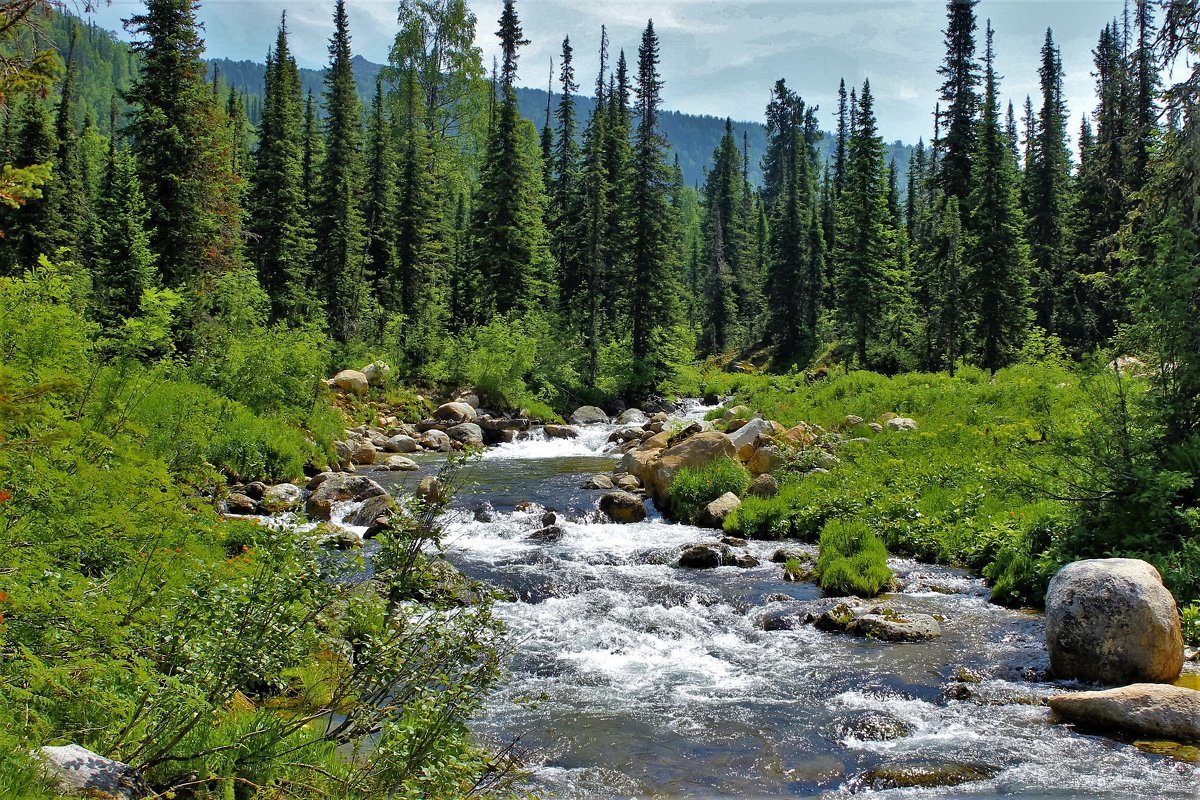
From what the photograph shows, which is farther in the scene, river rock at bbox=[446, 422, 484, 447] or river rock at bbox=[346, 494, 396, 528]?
river rock at bbox=[446, 422, 484, 447]

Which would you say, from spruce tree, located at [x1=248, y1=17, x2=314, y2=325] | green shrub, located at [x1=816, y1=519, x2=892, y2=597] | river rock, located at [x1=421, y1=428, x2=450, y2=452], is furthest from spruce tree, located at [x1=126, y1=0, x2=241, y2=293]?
green shrub, located at [x1=816, y1=519, x2=892, y2=597]

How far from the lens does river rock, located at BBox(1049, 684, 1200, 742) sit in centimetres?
579

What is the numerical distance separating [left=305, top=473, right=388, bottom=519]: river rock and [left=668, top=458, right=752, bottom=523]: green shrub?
5.70 metres

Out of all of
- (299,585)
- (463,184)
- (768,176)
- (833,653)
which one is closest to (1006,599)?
(833,653)

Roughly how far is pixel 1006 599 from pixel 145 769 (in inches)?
357

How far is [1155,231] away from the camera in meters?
9.20

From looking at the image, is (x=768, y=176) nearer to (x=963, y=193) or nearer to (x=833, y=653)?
(x=963, y=193)

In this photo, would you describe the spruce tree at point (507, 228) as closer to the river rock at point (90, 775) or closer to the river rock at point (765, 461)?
the river rock at point (765, 461)

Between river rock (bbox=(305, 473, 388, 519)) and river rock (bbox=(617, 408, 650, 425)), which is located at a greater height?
river rock (bbox=(617, 408, 650, 425))

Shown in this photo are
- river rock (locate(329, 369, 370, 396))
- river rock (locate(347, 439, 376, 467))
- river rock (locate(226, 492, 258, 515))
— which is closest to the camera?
river rock (locate(226, 492, 258, 515))

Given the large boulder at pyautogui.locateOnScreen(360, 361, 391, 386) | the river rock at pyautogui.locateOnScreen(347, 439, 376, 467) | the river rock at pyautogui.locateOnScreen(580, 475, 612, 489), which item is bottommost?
the river rock at pyautogui.locateOnScreen(580, 475, 612, 489)

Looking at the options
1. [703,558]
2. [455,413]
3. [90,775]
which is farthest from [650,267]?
[90,775]

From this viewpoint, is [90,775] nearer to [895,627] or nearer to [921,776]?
[921,776]

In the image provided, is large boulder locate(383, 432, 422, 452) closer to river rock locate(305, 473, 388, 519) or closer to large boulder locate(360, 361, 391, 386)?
large boulder locate(360, 361, 391, 386)
